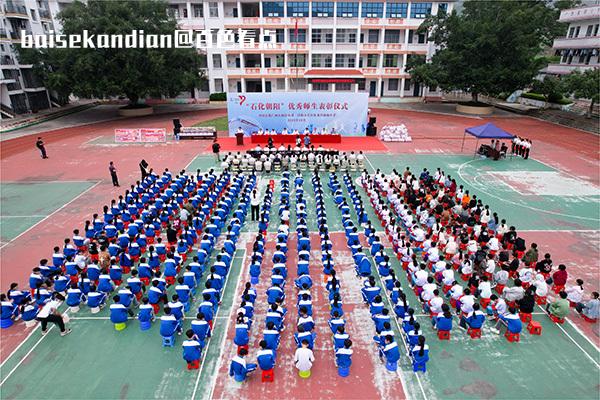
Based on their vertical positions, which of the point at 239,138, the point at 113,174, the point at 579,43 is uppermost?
the point at 579,43

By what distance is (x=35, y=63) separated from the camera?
124 feet

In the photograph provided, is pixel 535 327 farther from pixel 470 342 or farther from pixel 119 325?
pixel 119 325

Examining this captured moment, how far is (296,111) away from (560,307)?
2166 centimetres

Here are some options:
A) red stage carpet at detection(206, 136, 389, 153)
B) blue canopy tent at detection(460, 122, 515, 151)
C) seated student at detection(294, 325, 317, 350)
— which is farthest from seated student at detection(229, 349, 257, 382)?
blue canopy tent at detection(460, 122, 515, 151)

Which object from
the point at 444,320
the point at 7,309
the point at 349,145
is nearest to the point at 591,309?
the point at 444,320

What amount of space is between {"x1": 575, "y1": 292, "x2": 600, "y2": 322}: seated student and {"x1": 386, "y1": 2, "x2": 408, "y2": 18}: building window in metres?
43.8

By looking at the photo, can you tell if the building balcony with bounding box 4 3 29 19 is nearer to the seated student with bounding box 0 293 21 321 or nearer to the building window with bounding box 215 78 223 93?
the building window with bounding box 215 78 223 93

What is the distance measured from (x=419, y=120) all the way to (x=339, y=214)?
2481cm

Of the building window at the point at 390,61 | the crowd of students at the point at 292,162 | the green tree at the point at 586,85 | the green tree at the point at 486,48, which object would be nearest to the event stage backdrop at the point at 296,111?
the crowd of students at the point at 292,162

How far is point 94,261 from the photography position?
1173cm

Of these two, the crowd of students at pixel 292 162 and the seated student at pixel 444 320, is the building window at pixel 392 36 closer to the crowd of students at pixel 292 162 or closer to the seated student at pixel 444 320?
the crowd of students at pixel 292 162

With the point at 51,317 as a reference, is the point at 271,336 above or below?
above

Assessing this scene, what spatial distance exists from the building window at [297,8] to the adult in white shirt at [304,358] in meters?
45.3

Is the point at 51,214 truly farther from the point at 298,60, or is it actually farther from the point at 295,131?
the point at 298,60
